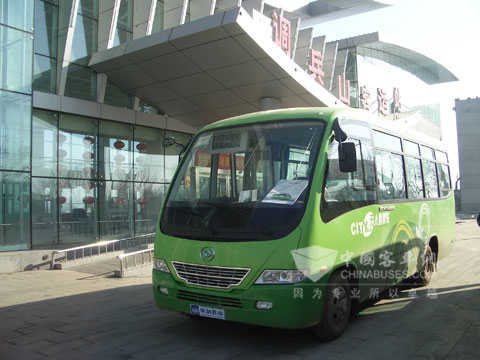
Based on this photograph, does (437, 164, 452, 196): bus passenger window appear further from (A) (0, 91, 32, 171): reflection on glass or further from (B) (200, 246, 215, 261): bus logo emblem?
(A) (0, 91, 32, 171): reflection on glass

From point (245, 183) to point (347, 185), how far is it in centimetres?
128

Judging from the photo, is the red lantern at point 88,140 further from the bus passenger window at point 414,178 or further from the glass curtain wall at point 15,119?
→ the bus passenger window at point 414,178

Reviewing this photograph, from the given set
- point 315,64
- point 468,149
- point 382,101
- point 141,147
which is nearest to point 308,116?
point 141,147

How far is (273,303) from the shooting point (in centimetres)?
454

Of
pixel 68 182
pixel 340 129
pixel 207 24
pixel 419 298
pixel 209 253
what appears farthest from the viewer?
pixel 68 182

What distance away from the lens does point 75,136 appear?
1590 centimetres

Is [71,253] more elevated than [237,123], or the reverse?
[237,123]

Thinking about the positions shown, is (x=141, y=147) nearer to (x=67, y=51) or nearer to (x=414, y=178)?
(x=67, y=51)

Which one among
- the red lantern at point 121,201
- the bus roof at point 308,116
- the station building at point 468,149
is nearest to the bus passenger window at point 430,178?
the bus roof at point 308,116

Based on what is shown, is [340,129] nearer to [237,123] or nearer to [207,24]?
[237,123]

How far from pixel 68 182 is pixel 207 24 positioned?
7472 millimetres

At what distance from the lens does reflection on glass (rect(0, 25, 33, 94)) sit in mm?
12930

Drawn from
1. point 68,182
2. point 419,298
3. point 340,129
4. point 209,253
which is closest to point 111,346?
point 209,253

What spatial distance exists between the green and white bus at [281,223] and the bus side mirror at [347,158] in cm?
1
